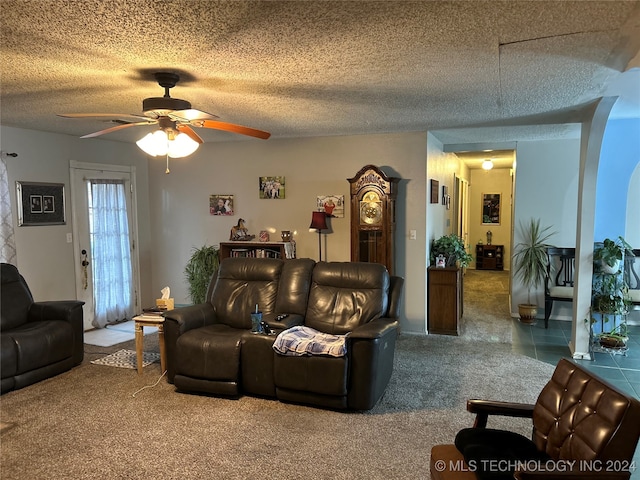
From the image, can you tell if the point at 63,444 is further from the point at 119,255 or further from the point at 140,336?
the point at 119,255

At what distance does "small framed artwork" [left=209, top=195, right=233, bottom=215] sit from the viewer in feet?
19.9

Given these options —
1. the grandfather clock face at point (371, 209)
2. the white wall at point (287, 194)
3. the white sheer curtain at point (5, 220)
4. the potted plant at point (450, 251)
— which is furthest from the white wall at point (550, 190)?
the white sheer curtain at point (5, 220)

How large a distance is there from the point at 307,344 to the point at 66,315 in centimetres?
244

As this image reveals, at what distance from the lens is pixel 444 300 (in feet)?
17.5

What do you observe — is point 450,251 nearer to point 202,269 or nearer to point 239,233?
point 239,233

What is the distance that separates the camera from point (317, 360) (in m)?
3.29

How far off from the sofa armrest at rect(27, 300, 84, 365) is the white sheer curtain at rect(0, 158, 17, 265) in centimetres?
76

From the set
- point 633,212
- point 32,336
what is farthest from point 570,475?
point 633,212

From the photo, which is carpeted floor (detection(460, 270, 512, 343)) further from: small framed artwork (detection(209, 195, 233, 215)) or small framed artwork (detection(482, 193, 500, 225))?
small framed artwork (detection(209, 195, 233, 215))

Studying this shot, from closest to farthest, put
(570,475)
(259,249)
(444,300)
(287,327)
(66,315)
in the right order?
(570,475) < (287,327) < (66,315) < (444,300) < (259,249)

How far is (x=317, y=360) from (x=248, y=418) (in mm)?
642

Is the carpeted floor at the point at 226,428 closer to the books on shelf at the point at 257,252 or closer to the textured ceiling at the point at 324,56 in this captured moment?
the books on shelf at the point at 257,252

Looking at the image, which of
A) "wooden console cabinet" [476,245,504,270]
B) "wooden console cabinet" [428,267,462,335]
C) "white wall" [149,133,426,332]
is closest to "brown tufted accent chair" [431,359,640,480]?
"wooden console cabinet" [428,267,462,335]

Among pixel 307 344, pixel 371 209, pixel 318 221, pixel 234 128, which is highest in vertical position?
pixel 234 128
